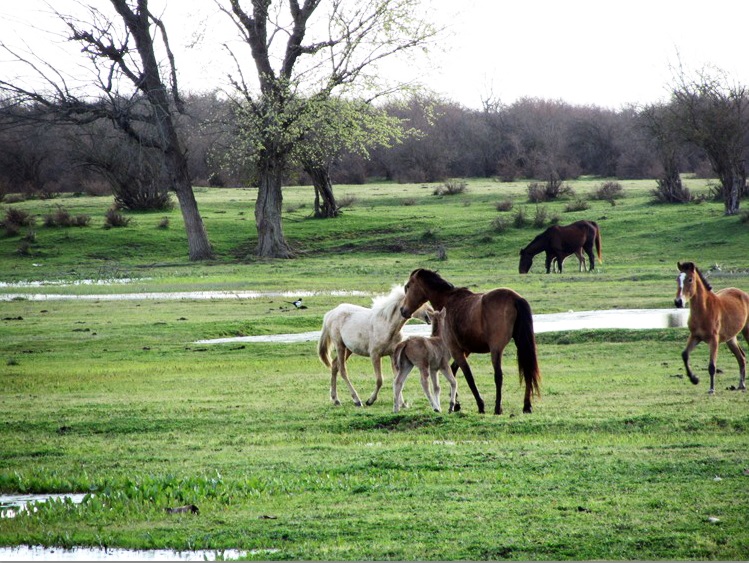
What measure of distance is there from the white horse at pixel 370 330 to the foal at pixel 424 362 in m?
0.71

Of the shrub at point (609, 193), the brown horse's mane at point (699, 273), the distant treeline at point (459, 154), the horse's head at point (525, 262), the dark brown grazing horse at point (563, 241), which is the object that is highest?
the distant treeline at point (459, 154)

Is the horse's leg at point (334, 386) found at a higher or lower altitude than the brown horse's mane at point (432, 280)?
lower

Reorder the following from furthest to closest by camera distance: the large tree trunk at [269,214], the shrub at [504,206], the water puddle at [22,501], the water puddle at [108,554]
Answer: the shrub at [504,206], the large tree trunk at [269,214], the water puddle at [22,501], the water puddle at [108,554]

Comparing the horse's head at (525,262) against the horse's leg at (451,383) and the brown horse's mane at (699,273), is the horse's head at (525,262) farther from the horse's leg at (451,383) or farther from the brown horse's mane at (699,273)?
the horse's leg at (451,383)

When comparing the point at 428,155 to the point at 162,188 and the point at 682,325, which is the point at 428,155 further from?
the point at 682,325

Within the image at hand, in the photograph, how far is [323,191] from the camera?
56562 mm

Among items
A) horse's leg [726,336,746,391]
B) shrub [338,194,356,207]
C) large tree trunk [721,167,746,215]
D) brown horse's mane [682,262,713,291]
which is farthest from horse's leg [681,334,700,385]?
shrub [338,194,356,207]

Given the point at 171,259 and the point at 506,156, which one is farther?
the point at 506,156

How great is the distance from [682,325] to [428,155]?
75.2 m

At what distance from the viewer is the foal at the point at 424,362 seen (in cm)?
1302

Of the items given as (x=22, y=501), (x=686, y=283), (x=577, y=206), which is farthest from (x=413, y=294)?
(x=577, y=206)

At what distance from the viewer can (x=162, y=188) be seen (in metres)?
62.3

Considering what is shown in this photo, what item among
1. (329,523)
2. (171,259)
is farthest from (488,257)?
(329,523)

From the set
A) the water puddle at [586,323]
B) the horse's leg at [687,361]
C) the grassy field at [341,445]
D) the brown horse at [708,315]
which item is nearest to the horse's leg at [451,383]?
the grassy field at [341,445]
